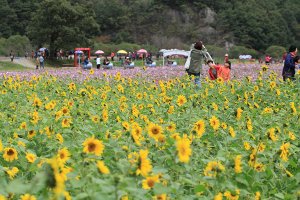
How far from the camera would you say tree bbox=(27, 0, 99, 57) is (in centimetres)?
3591

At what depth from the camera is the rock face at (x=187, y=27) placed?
216 feet

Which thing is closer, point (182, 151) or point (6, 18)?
point (182, 151)

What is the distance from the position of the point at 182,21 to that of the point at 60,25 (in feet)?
118

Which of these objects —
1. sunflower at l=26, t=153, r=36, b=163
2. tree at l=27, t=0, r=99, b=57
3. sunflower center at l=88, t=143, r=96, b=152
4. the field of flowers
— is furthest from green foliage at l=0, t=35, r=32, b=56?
sunflower center at l=88, t=143, r=96, b=152

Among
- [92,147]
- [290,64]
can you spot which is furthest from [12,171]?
[290,64]

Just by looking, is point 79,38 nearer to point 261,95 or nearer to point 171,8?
point 261,95

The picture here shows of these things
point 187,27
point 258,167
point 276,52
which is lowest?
point 258,167

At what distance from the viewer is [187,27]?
6806 cm

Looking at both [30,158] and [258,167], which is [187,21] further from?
[30,158]

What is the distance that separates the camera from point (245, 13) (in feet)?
210

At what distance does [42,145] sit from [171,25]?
65.8 metres

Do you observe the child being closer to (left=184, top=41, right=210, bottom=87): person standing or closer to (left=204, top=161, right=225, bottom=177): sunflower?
(left=184, top=41, right=210, bottom=87): person standing

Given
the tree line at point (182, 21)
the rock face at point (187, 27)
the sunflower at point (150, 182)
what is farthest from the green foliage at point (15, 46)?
the sunflower at point (150, 182)

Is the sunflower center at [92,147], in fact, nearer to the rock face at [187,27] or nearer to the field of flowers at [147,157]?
the field of flowers at [147,157]
